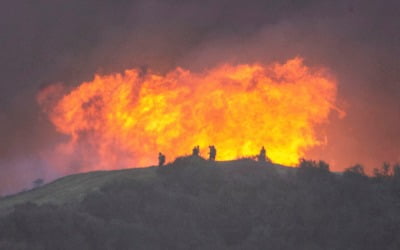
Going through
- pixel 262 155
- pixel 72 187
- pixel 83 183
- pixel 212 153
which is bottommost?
pixel 72 187

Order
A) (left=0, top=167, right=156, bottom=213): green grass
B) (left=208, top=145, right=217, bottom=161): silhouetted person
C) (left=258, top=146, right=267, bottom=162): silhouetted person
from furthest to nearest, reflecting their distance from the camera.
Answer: (left=258, top=146, right=267, bottom=162): silhouetted person → (left=208, top=145, right=217, bottom=161): silhouetted person → (left=0, top=167, right=156, bottom=213): green grass

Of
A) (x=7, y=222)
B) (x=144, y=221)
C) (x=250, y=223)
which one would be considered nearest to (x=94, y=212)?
(x=144, y=221)

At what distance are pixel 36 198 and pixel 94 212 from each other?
21081 millimetres

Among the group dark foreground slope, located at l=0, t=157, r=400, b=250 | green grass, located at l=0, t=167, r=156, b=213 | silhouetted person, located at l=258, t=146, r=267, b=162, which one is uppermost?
silhouetted person, located at l=258, t=146, r=267, b=162

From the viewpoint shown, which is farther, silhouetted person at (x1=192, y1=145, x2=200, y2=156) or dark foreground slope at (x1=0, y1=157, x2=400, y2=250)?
silhouetted person at (x1=192, y1=145, x2=200, y2=156)

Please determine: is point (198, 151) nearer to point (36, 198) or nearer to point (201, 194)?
point (201, 194)

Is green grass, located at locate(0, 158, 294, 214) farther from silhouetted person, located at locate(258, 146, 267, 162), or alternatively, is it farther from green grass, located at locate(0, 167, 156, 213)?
silhouetted person, located at locate(258, 146, 267, 162)

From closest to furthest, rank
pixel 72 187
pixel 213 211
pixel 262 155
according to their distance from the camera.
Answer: pixel 213 211, pixel 72 187, pixel 262 155

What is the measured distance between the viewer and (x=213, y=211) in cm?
11731

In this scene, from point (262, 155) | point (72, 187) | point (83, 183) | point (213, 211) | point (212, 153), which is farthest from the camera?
point (262, 155)

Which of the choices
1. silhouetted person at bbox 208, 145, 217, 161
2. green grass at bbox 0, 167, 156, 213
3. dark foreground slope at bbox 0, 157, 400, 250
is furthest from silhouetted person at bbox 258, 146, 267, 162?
green grass at bbox 0, 167, 156, 213

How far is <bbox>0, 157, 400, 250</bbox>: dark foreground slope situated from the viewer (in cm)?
10438

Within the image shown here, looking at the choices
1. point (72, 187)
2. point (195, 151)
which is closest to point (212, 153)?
point (195, 151)

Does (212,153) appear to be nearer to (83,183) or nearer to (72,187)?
(83,183)
